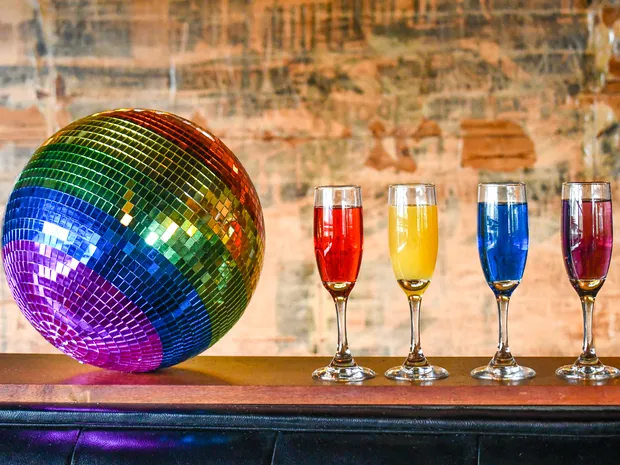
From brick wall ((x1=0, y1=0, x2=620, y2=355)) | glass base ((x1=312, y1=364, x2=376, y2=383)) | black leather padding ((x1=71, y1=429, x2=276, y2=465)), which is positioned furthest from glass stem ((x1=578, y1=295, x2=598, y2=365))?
brick wall ((x1=0, y1=0, x2=620, y2=355))

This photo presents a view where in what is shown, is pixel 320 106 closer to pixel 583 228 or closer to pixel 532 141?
pixel 532 141

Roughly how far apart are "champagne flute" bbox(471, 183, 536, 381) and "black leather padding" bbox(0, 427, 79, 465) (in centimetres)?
48

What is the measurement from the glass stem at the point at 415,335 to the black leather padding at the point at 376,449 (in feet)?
0.45

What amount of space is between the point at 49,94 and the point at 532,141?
182 cm

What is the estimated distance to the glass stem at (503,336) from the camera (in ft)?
3.71

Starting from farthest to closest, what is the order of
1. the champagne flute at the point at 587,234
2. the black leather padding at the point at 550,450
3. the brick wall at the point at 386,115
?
the brick wall at the point at 386,115 → the champagne flute at the point at 587,234 → the black leather padding at the point at 550,450

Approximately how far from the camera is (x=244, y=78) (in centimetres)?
356

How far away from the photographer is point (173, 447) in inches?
42.1

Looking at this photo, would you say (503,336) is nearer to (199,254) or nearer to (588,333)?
(588,333)

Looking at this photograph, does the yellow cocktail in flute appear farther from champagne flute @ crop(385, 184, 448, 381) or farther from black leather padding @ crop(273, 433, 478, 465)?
black leather padding @ crop(273, 433, 478, 465)

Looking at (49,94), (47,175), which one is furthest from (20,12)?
(47,175)

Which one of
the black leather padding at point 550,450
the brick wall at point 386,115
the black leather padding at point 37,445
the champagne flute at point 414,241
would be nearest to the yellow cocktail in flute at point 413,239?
the champagne flute at point 414,241

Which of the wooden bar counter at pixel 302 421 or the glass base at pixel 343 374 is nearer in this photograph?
the wooden bar counter at pixel 302 421

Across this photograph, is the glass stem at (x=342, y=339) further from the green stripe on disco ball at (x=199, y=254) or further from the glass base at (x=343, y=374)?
the green stripe on disco ball at (x=199, y=254)
